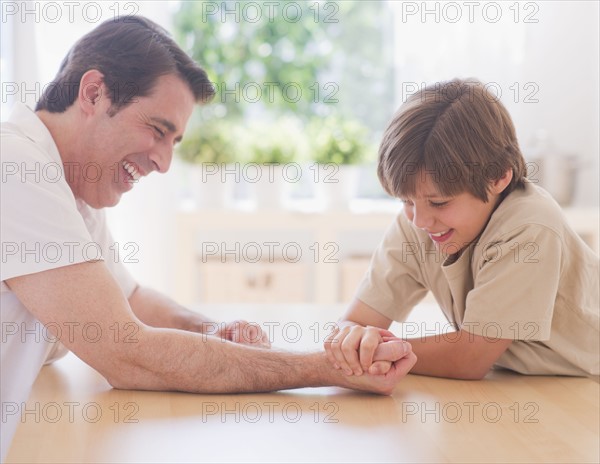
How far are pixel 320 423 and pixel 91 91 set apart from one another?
0.84m

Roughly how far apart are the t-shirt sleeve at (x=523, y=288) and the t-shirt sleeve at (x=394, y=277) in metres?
0.26

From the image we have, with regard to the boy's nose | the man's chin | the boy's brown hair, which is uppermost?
the boy's brown hair

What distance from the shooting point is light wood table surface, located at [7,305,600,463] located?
3.06 ft

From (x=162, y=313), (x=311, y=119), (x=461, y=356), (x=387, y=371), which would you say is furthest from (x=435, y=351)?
(x=311, y=119)

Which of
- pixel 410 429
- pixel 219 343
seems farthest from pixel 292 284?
pixel 410 429

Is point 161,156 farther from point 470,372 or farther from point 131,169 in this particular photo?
point 470,372

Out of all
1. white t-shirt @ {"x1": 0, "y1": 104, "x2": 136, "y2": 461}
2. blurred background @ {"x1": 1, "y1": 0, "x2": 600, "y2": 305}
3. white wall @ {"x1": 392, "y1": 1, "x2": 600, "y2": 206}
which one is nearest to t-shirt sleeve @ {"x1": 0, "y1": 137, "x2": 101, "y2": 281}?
white t-shirt @ {"x1": 0, "y1": 104, "x2": 136, "y2": 461}

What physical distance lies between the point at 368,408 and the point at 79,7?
2.56 metres

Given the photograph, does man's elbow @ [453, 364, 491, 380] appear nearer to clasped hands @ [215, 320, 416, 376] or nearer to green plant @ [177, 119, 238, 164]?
clasped hands @ [215, 320, 416, 376]

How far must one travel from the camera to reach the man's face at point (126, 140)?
5.04 feet

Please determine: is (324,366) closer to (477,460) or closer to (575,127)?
(477,460)

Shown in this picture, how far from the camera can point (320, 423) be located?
1.04m

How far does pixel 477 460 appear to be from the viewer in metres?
0.91

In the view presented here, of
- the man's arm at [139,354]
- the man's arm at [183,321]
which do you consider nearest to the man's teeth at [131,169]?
the man's arm at [183,321]
